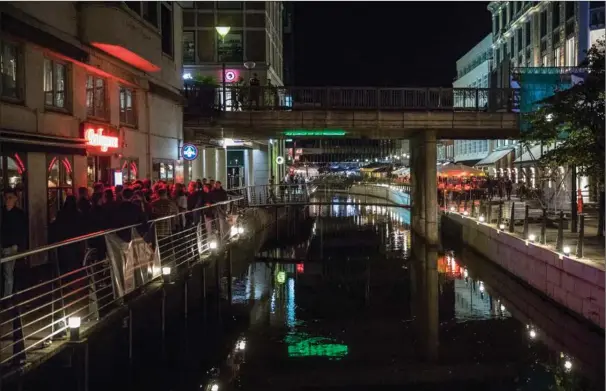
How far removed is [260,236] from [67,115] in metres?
16.4

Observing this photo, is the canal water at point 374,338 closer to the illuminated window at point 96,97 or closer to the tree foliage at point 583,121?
the tree foliage at point 583,121

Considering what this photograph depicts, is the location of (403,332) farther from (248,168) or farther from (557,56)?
(557,56)

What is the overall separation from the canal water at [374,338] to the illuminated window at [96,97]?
6.05m

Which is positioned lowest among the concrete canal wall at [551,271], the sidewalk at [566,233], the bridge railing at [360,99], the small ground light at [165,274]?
the concrete canal wall at [551,271]

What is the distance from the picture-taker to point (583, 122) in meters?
16.5

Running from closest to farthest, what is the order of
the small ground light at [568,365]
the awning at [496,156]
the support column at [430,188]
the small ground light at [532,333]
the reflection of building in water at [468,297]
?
1. the small ground light at [568,365]
2. the small ground light at [532,333]
3. the reflection of building in water at [468,297]
4. the support column at [430,188]
5. the awning at [496,156]

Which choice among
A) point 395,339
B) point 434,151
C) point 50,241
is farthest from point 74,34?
point 434,151

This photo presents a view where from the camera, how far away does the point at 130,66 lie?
63.4 feet

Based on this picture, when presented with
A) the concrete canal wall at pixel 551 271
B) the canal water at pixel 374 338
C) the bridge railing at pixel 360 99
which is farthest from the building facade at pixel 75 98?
the concrete canal wall at pixel 551 271

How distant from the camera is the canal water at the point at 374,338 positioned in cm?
1013

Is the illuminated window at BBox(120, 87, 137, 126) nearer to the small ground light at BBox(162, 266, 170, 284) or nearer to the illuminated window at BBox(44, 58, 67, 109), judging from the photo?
the illuminated window at BBox(44, 58, 67, 109)

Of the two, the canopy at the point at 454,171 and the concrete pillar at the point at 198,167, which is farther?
the canopy at the point at 454,171

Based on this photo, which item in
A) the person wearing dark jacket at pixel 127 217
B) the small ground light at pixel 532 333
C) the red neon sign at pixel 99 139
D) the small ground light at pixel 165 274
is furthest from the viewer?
the red neon sign at pixel 99 139

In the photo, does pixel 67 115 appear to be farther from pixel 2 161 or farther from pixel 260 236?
pixel 260 236
